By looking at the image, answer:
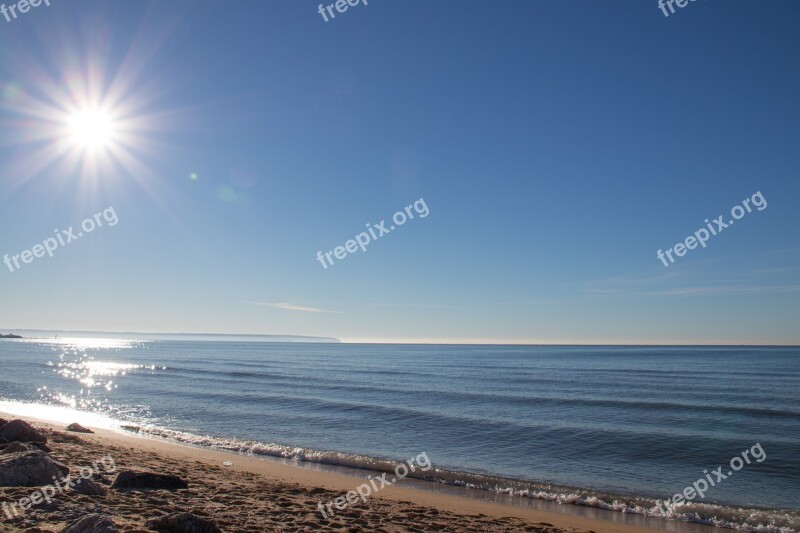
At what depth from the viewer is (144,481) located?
10844 mm

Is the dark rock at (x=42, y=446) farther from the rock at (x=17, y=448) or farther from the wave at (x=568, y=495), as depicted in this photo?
the wave at (x=568, y=495)

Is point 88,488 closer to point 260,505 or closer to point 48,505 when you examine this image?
point 48,505

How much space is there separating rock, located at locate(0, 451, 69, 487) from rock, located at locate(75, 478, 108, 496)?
2.19ft

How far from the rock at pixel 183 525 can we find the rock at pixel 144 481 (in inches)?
138

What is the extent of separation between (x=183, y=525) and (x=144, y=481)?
4.15 metres

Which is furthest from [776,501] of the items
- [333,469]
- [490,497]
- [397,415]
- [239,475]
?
[397,415]

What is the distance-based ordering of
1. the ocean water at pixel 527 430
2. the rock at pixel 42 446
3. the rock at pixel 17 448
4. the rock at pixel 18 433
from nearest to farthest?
the rock at pixel 17 448, the rock at pixel 42 446, the rock at pixel 18 433, the ocean water at pixel 527 430

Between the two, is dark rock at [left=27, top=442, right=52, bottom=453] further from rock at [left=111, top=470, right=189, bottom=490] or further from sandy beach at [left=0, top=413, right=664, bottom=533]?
rock at [left=111, top=470, right=189, bottom=490]

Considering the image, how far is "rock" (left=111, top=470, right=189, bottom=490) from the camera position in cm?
1063

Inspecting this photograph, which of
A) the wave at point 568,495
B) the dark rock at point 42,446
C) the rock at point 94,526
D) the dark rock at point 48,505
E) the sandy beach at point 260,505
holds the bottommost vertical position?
the wave at point 568,495

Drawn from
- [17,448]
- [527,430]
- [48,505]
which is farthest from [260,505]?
[527,430]

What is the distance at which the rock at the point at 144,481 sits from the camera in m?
10.6

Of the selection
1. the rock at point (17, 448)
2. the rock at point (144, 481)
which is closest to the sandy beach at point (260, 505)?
the rock at point (144, 481)

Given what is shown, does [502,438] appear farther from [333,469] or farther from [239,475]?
[239,475]
